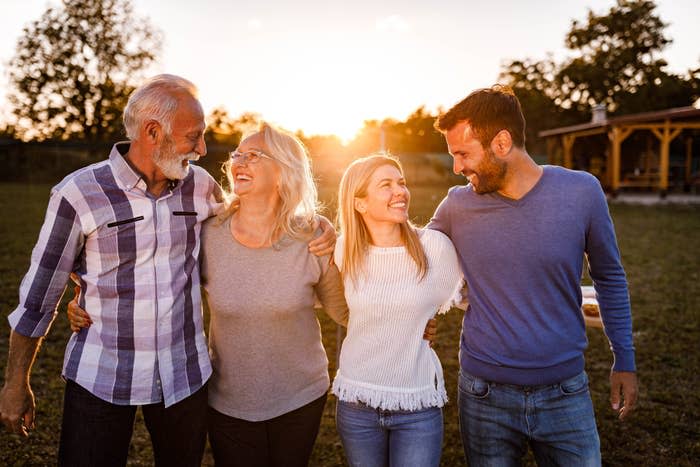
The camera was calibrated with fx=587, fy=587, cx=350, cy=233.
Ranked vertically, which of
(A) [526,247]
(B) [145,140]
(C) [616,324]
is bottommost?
(C) [616,324]

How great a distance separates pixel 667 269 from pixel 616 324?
880 cm

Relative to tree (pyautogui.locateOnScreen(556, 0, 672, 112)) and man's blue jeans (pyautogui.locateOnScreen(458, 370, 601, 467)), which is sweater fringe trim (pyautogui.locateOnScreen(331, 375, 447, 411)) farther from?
tree (pyautogui.locateOnScreen(556, 0, 672, 112))

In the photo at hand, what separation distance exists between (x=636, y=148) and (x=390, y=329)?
35.2m

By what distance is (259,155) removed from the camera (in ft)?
9.16

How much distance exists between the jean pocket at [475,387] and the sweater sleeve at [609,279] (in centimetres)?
59

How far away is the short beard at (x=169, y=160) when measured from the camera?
8.22 ft

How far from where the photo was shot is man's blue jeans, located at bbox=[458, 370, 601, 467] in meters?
2.38

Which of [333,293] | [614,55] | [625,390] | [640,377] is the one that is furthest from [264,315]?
[614,55]

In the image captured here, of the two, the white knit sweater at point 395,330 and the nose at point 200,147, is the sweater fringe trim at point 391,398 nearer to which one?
the white knit sweater at point 395,330

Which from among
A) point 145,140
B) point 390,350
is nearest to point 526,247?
point 390,350

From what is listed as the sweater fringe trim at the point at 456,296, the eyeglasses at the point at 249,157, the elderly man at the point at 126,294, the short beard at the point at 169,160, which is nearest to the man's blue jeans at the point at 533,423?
the sweater fringe trim at the point at 456,296

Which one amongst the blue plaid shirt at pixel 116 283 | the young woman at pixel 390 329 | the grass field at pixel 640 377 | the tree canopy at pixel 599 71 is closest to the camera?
the blue plaid shirt at pixel 116 283

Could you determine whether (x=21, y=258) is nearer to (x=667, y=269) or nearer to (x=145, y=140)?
(x=145, y=140)

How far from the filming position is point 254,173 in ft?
9.06
